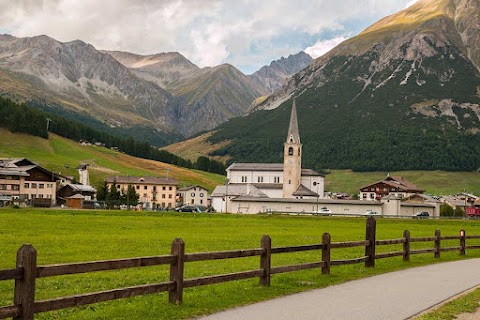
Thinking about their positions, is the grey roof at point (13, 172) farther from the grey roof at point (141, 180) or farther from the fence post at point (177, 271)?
the fence post at point (177, 271)

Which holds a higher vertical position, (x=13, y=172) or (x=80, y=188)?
(x=13, y=172)

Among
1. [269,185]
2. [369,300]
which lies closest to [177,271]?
[369,300]

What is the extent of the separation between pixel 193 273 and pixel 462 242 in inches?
876

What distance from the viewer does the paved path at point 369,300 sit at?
51.0 ft

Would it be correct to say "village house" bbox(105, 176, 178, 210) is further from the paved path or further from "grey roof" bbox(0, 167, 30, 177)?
the paved path

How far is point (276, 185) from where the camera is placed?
628 ft

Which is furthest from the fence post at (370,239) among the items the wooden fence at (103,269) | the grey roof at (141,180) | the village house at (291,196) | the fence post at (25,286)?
the grey roof at (141,180)

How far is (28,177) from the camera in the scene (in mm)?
146875

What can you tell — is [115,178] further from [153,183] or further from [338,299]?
[338,299]

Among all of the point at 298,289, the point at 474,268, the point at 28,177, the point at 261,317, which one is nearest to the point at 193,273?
the point at 298,289

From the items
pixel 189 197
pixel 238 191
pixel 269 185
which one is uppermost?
pixel 269 185

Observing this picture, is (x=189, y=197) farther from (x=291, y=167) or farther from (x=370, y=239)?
(x=370, y=239)

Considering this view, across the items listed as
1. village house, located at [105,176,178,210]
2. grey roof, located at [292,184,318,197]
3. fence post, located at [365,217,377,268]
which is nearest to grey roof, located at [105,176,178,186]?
village house, located at [105,176,178,210]

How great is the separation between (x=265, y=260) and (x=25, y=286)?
9331mm
